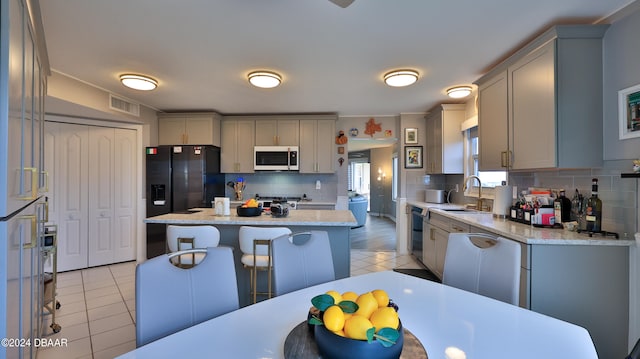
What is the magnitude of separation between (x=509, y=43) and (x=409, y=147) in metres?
2.46

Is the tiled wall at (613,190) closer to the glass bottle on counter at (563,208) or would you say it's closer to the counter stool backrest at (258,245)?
the glass bottle on counter at (563,208)

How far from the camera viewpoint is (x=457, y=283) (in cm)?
149

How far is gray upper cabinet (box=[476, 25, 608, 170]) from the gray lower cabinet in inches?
25.6

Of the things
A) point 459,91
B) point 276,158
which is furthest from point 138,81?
point 459,91

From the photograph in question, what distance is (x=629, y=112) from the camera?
72.7 inches

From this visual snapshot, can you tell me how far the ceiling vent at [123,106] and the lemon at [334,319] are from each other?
417 centimetres

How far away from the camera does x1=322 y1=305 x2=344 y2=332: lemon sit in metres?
0.70

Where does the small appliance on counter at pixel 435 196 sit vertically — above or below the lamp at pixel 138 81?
below

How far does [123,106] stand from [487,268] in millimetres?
4520

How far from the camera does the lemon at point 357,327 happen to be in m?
0.67

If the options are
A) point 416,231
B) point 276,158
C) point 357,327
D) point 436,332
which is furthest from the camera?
point 276,158

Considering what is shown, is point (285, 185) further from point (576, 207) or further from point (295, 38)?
point (576, 207)

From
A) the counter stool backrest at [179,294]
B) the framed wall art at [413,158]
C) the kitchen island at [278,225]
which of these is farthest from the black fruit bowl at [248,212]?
the framed wall art at [413,158]

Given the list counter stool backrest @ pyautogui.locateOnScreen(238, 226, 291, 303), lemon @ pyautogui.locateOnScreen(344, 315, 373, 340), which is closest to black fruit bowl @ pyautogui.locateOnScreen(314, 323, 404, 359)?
lemon @ pyautogui.locateOnScreen(344, 315, 373, 340)
